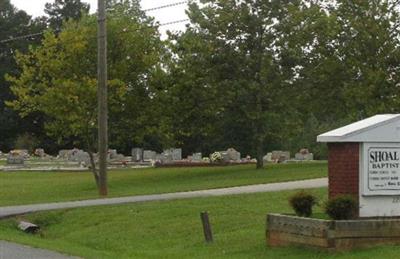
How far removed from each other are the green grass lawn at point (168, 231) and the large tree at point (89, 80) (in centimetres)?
1141

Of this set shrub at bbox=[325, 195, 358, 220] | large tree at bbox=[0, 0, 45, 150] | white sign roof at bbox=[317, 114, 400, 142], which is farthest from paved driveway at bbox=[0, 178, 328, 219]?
large tree at bbox=[0, 0, 45, 150]

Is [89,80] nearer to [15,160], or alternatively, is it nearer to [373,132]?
[373,132]

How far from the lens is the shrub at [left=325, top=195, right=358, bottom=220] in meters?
11.8

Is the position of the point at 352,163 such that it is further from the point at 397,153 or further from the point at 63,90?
the point at 63,90

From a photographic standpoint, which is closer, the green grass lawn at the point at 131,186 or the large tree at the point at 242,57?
the green grass lawn at the point at 131,186

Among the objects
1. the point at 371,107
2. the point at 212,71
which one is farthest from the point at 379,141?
the point at 212,71

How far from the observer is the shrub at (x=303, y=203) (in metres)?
12.8

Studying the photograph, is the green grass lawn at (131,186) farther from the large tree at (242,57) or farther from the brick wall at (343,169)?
the brick wall at (343,169)

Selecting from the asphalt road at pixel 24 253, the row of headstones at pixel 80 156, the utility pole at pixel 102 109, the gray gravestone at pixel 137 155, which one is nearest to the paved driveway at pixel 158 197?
the utility pole at pixel 102 109

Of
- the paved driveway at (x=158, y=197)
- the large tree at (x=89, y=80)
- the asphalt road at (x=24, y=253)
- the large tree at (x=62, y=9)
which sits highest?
the large tree at (x=62, y=9)

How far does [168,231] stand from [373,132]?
17.8 ft

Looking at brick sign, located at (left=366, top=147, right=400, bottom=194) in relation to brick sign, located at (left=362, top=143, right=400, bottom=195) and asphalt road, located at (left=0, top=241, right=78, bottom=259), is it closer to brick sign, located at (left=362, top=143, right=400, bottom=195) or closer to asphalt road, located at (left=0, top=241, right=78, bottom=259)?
brick sign, located at (left=362, top=143, right=400, bottom=195)

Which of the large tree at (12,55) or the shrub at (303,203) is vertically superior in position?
the large tree at (12,55)

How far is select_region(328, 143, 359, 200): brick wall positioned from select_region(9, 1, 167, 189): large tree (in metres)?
18.7
